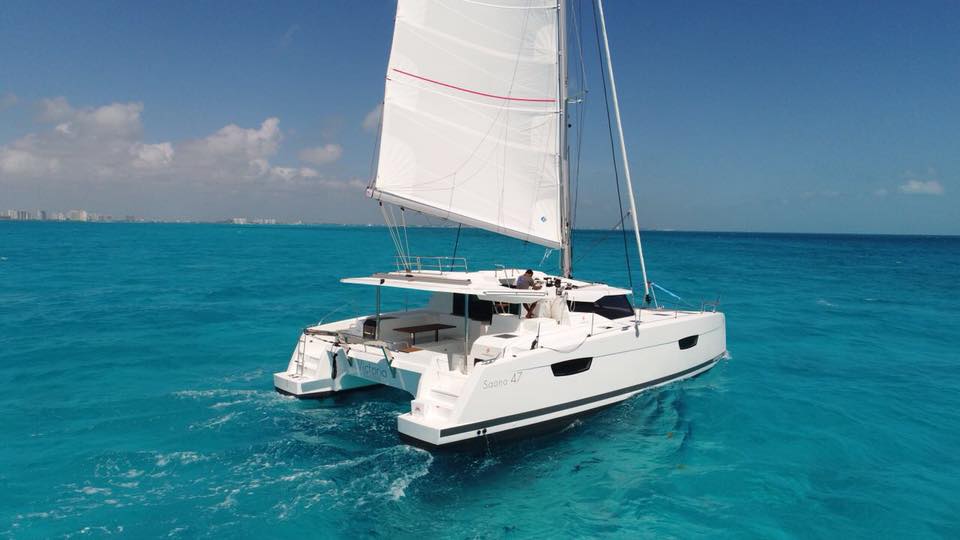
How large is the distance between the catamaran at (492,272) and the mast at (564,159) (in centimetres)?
4

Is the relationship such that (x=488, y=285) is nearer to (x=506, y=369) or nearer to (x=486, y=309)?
(x=486, y=309)

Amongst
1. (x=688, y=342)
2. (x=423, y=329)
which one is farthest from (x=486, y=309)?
(x=688, y=342)

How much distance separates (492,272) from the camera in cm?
1350

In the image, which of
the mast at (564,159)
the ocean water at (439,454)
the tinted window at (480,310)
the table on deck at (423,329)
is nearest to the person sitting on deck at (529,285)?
the tinted window at (480,310)

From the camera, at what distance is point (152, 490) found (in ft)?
26.6

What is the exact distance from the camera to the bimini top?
1022 cm

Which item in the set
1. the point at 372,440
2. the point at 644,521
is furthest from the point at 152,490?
the point at 644,521

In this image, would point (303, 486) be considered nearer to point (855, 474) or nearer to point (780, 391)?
point (855, 474)

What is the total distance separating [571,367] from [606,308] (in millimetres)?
2948

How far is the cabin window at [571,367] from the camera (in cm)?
986

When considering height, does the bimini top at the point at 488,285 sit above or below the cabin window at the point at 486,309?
above

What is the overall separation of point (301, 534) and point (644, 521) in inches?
188

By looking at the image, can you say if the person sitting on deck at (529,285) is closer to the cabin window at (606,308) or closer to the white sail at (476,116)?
the cabin window at (606,308)

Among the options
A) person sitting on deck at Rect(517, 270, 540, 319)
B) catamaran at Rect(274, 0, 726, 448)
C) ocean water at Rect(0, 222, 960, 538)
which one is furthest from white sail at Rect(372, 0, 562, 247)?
ocean water at Rect(0, 222, 960, 538)
